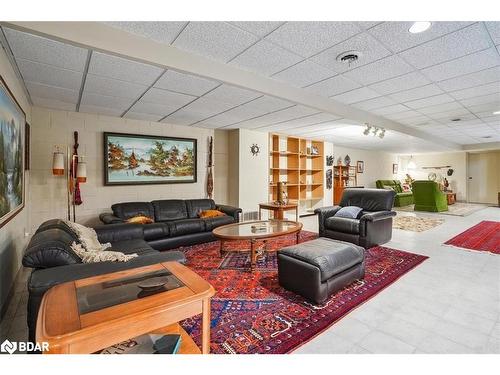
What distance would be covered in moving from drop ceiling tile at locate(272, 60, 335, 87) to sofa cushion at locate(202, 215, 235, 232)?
8.55 ft

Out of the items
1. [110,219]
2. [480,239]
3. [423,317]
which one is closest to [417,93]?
[423,317]

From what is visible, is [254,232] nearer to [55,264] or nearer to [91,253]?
[91,253]

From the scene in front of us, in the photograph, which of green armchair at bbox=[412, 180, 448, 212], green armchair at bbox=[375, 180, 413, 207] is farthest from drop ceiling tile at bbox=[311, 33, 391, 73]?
green armchair at bbox=[375, 180, 413, 207]

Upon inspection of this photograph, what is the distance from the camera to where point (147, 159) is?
4945 millimetres

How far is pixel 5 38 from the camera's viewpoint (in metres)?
2.03

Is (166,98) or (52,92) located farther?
(166,98)

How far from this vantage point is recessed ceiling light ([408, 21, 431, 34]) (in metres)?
1.98

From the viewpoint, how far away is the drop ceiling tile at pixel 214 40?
2.05m

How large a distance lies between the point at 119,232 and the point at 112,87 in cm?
185

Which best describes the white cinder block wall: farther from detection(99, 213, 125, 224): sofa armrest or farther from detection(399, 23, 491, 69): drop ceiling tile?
detection(399, 23, 491, 69): drop ceiling tile

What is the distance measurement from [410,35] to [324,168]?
5847 mm

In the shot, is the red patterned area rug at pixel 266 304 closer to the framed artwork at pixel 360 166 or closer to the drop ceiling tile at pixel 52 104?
the drop ceiling tile at pixel 52 104
